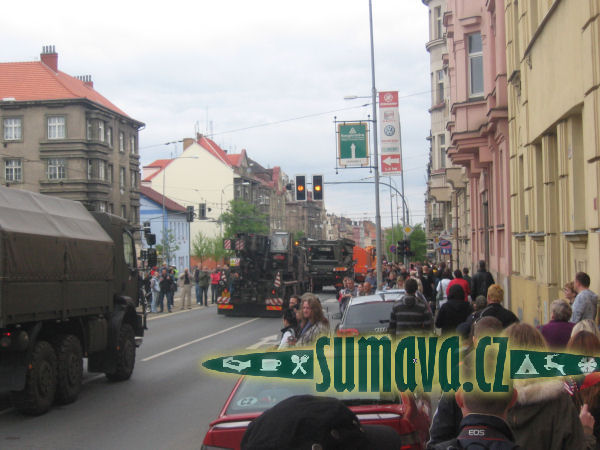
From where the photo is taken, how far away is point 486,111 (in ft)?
76.3

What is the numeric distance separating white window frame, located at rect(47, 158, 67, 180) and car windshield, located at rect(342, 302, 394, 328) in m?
50.4

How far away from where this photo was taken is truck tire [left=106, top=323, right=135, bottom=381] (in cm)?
1330

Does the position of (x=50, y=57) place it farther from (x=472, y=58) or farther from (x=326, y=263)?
(x=472, y=58)

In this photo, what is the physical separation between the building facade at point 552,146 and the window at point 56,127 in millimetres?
46977

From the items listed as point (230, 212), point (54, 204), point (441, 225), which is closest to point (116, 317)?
point (54, 204)

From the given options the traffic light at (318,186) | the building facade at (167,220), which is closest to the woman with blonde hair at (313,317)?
the traffic light at (318,186)

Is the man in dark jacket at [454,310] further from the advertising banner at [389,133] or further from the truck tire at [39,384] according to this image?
the advertising banner at [389,133]

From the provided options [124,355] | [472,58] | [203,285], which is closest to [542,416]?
[124,355]

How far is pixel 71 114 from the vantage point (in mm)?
59375

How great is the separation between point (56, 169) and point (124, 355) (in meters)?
48.9

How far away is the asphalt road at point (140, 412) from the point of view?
29.1 ft

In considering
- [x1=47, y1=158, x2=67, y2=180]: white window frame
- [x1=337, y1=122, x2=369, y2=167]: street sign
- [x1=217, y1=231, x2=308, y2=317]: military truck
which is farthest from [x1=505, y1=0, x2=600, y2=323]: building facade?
[x1=47, y1=158, x2=67, y2=180]: white window frame

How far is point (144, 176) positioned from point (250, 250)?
82.8m

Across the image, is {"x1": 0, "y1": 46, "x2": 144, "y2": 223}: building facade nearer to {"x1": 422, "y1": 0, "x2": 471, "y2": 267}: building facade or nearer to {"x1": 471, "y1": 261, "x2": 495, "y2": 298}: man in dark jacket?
{"x1": 422, "y1": 0, "x2": 471, "y2": 267}: building facade
